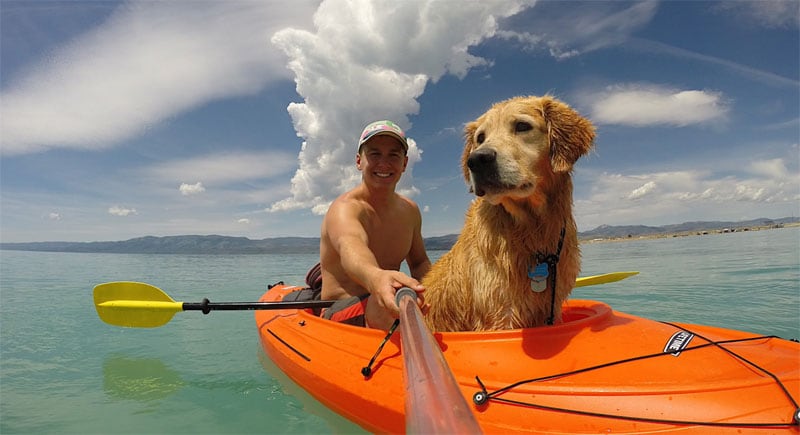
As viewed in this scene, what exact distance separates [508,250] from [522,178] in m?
0.58

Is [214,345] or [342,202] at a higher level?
[342,202]

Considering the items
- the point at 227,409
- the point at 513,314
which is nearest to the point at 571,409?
the point at 513,314

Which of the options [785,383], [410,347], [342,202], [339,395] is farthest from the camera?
[342,202]

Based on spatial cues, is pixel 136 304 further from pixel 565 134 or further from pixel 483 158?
pixel 565 134

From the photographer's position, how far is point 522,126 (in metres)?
2.92

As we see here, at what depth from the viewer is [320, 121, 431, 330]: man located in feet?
11.7

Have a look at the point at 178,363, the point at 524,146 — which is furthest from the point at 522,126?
the point at 178,363

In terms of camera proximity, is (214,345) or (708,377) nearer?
(708,377)

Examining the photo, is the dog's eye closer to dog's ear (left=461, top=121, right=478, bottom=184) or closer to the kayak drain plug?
dog's ear (left=461, top=121, right=478, bottom=184)

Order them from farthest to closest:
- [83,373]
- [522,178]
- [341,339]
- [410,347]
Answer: [83,373]
[341,339]
[522,178]
[410,347]

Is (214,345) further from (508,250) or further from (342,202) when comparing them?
(508,250)

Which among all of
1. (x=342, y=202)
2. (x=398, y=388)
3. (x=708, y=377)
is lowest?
(x=398, y=388)

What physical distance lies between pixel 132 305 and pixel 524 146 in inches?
238

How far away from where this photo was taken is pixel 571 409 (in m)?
2.24
